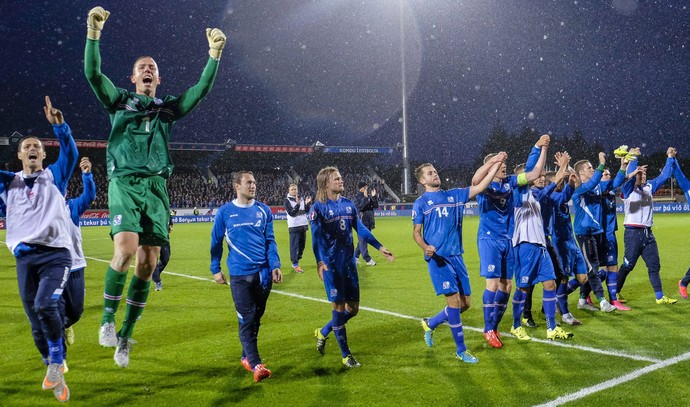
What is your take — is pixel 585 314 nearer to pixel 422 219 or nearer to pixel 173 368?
pixel 422 219

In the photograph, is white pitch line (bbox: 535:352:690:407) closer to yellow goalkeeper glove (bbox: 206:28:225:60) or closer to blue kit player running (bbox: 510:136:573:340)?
blue kit player running (bbox: 510:136:573:340)

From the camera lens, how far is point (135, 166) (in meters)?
4.59

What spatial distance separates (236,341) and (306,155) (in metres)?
49.4

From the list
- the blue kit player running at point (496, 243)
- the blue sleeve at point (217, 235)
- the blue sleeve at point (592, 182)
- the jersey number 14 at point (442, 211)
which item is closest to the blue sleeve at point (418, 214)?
the jersey number 14 at point (442, 211)

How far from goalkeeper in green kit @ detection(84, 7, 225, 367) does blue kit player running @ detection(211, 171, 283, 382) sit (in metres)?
0.77

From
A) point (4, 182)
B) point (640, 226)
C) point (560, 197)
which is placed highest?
point (4, 182)

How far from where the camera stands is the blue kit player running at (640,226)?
8883 millimetres

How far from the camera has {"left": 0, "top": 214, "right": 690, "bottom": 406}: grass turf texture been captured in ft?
15.4

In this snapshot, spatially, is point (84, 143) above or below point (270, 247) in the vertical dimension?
above

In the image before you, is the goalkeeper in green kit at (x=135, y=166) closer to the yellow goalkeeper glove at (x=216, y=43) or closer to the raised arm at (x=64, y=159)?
the yellow goalkeeper glove at (x=216, y=43)

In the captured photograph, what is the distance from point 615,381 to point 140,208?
13.7ft

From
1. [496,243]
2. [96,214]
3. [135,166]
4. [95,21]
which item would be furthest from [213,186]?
[95,21]

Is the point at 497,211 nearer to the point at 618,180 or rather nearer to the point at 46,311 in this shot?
the point at 618,180

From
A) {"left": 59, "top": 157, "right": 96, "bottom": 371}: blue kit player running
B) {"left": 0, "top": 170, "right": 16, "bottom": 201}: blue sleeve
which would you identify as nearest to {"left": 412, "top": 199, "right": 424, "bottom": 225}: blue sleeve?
{"left": 59, "top": 157, "right": 96, "bottom": 371}: blue kit player running
